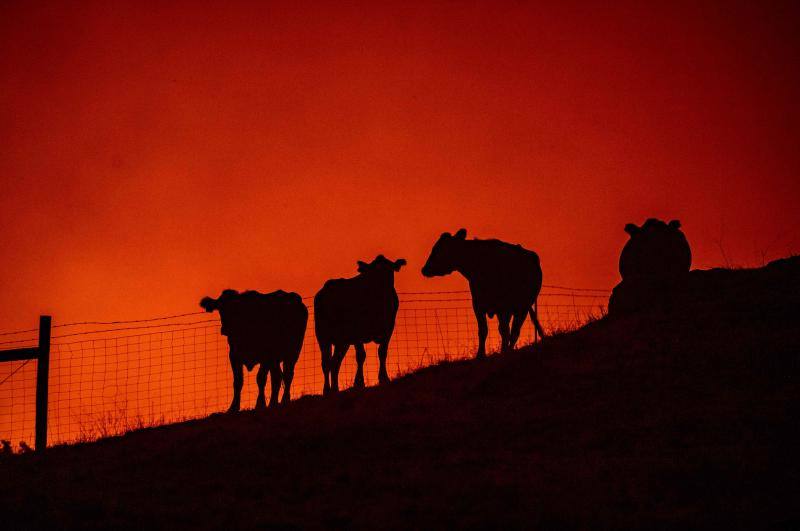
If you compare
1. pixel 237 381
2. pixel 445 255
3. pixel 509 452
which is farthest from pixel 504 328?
pixel 509 452

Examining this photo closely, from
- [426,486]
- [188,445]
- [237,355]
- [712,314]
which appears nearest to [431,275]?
[237,355]

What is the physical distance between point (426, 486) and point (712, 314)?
368 inches

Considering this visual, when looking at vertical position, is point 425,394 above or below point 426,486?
above

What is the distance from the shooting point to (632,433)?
10.5 metres

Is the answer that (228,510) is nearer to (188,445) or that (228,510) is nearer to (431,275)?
(188,445)

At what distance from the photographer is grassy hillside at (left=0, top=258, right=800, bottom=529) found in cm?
800

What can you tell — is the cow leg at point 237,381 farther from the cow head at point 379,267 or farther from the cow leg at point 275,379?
the cow head at point 379,267

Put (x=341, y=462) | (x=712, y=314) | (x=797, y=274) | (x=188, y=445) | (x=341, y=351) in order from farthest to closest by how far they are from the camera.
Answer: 1. (x=341, y=351)
2. (x=797, y=274)
3. (x=712, y=314)
4. (x=188, y=445)
5. (x=341, y=462)

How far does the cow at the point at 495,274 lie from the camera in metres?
19.0

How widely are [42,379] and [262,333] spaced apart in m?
4.47

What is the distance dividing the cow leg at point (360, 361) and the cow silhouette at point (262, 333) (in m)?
1.38

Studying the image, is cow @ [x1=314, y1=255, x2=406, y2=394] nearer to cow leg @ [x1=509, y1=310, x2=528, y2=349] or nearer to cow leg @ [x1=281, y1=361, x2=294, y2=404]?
cow leg @ [x1=281, y1=361, x2=294, y2=404]

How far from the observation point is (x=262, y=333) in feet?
61.2

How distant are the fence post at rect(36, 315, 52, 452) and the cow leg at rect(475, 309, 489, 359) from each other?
7897 mm
